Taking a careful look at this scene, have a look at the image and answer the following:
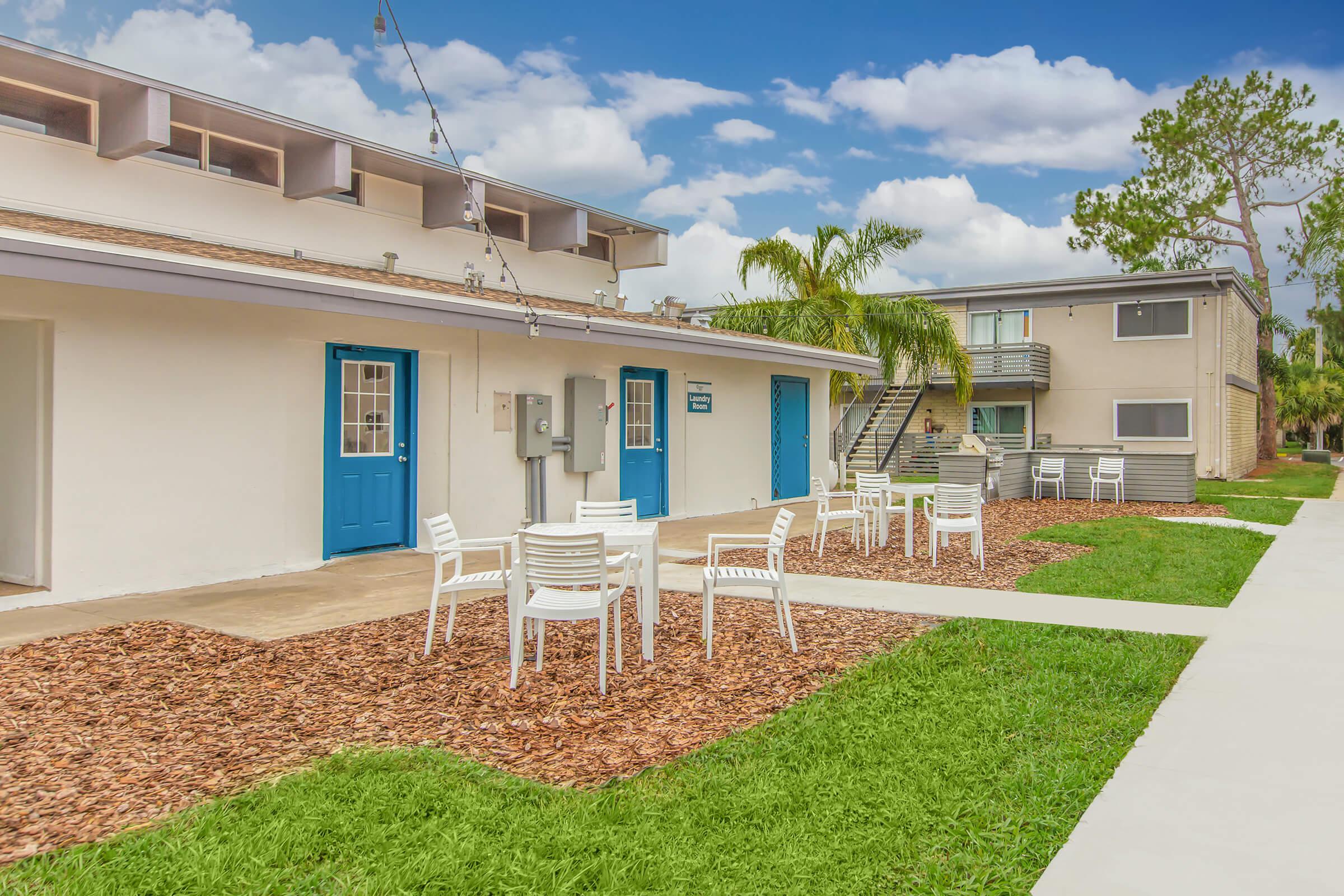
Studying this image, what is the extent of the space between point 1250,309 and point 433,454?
93.9 feet

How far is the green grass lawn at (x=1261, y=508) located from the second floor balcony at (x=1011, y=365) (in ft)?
29.1

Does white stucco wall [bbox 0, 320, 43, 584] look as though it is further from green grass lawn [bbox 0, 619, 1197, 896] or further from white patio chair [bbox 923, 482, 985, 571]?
white patio chair [bbox 923, 482, 985, 571]

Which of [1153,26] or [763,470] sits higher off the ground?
[1153,26]

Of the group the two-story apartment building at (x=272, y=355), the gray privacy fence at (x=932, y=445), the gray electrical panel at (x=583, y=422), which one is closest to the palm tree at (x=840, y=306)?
the two-story apartment building at (x=272, y=355)

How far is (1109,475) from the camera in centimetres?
1861

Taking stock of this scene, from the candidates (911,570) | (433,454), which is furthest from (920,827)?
(433,454)

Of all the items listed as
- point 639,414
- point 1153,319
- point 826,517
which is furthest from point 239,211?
point 1153,319

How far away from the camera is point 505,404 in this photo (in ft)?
39.5

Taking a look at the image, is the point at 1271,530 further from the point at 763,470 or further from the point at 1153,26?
the point at 1153,26

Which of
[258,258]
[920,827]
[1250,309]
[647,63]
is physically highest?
[647,63]

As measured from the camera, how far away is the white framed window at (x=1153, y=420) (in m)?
26.1

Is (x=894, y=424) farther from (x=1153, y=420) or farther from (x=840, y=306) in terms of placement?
(x=840, y=306)

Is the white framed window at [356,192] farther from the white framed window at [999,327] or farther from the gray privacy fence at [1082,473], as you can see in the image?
the white framed window at [999,327]

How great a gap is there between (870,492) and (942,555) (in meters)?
1.32
